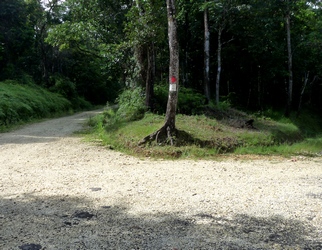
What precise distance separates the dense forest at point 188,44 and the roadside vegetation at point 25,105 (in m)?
3.10

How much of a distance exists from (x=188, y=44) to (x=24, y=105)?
10.7m

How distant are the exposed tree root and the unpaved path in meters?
1.10

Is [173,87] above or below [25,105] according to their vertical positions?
above

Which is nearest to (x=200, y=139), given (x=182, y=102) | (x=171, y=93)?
(x=171, y=93)

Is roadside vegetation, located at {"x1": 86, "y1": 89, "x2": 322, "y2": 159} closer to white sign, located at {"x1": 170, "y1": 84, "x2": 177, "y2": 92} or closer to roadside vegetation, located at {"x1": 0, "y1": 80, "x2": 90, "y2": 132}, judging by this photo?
white sign, located at {"x1": 170, "y1": 84, "x2": 177, "y2": 92}

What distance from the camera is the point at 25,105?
64.7 feet

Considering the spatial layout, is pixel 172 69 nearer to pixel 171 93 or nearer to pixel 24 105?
pixel 171 93

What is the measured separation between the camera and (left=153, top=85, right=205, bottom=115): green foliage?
546 inches

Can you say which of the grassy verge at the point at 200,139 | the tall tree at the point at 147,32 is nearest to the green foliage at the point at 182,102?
the tall tree at the point at 147,32

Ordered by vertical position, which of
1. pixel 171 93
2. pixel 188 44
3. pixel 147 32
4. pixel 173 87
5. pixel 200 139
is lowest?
pixel 200 139

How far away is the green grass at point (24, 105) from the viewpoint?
17208mm

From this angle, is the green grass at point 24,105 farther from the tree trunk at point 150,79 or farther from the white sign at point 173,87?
the white sign at point 173,87

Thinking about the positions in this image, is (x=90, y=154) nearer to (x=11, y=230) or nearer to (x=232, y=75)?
(x=11, y=230)

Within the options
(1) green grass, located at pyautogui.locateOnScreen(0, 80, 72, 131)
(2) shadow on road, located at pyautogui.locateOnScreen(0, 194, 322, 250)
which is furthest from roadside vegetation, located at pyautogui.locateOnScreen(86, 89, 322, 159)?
(1) green grass, located at pyautogui.locateOnScreen(0, 80, 72, 131)
